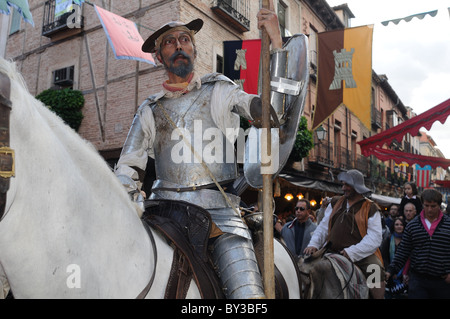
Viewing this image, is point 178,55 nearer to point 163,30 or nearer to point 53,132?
point 163,30

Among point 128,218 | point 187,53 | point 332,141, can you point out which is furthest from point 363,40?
point 332,141

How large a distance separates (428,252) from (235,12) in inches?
417

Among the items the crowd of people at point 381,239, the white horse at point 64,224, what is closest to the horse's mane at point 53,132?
the white horse at point 64,224

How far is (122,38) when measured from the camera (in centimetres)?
731

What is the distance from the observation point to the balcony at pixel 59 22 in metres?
12.9

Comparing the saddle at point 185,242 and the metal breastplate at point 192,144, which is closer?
the saddle at point 185,242

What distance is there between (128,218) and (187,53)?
1.34m

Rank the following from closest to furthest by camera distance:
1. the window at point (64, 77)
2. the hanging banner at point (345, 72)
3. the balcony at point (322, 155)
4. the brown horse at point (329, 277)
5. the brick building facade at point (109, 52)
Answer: the brown horse at point (329, 277) → the hanging banner at point (345, 72) → the brick building facade at point (109, 52) → the window at point (64, 77) → the balcony at point (322, 155)

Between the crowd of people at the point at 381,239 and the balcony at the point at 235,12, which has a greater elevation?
the balcony at the point at 235,12

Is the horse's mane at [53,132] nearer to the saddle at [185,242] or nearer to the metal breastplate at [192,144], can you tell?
the saddle at [185,242]

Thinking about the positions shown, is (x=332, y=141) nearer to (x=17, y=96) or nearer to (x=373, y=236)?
(x=373, y=236)

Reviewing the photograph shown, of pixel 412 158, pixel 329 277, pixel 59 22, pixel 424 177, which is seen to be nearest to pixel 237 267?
pixel 329 277

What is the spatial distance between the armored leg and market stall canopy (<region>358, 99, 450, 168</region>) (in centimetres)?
578

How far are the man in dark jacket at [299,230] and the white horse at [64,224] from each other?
4512mm
